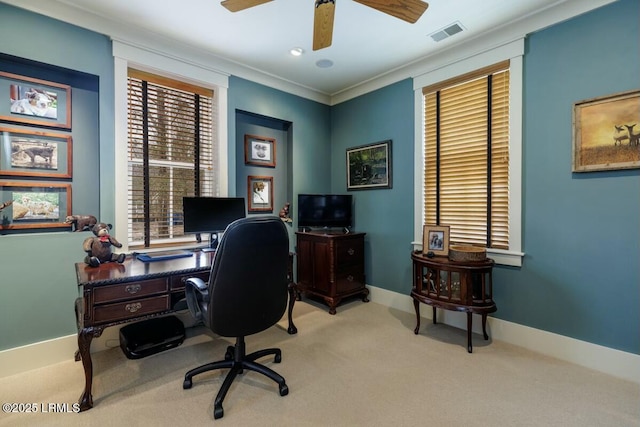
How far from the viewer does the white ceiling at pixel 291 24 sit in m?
2.26

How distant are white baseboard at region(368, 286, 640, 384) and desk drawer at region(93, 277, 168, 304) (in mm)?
2649

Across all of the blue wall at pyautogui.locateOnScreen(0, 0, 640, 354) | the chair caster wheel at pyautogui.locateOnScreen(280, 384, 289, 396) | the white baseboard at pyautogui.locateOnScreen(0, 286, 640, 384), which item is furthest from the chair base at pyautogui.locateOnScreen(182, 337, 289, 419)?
the blue wall at pyautogui.locateOnScreen(0, 0, 640, 354)

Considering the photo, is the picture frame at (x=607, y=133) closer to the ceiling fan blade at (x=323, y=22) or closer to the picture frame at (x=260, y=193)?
the ceiling fan blade at (x=323, y=22)

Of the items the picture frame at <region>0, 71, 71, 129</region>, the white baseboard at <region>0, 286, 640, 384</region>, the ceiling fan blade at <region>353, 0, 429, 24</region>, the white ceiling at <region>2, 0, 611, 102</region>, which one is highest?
the white ceiling at <region>2, 0, 611, 102</region>

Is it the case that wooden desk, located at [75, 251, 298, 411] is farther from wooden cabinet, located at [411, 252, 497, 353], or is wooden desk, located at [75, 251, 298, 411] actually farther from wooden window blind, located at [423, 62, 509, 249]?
wooden window blind, located at [423, 62, 509, 249]

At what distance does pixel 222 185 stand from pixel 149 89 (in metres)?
1.11

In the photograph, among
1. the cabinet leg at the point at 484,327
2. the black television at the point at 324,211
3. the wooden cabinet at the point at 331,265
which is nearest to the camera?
the cabinet leg at the point at 484,327

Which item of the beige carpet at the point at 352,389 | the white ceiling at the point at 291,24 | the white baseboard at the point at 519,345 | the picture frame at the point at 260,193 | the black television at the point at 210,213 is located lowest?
the beige carpet at the point at 352,389

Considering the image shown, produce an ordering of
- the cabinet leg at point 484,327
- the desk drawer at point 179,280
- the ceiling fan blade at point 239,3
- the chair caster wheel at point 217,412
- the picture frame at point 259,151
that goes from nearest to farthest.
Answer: the chair caster wheel at point 217,412 → the ceiling fan blade at point 239,3 → the desk drawer at point 179,280 → the cabinet leg at point 484,327 → the picture frame at point 259,151

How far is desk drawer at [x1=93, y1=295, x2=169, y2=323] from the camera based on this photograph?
175 centimetres

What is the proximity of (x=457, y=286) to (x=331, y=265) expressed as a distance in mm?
1330

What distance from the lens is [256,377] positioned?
2104 millimetres

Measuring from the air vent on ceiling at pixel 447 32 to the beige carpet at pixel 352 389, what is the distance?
9.11 feet

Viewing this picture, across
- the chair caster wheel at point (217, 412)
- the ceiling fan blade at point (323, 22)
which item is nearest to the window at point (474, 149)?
the ceiling fan blade at point (323, 22)
